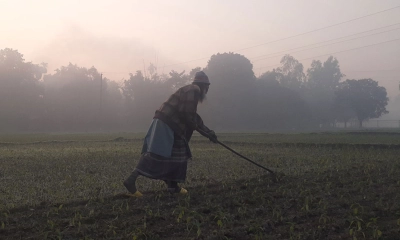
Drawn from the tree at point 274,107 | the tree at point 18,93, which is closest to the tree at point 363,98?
the tree at point 274,107

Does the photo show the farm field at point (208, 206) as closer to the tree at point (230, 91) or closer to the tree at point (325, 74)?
the tree at point (230, 91)

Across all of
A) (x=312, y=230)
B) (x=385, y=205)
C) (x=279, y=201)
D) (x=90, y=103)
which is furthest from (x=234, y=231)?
(x=90, y=103)

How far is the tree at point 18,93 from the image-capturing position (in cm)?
5562

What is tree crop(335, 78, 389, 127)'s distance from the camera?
85625mm

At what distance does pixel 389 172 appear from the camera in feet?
30.8

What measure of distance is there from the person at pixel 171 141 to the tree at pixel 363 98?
275 ft

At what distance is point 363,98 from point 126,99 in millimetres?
50575

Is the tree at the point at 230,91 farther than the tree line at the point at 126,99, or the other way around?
the tree at the point at 230,91

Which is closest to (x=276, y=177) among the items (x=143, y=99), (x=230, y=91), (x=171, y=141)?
(x=171, y=141)

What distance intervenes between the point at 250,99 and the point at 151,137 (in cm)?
6238

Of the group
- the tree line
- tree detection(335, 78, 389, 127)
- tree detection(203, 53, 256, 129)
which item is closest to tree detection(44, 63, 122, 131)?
the tree line

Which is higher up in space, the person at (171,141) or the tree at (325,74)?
the tree at (325,74)

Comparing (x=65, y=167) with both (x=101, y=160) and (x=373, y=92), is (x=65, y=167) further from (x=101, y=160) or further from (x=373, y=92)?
(x=373, y=92)

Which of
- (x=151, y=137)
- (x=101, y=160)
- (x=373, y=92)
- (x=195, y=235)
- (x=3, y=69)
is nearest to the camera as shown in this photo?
(x=195, y=235)
